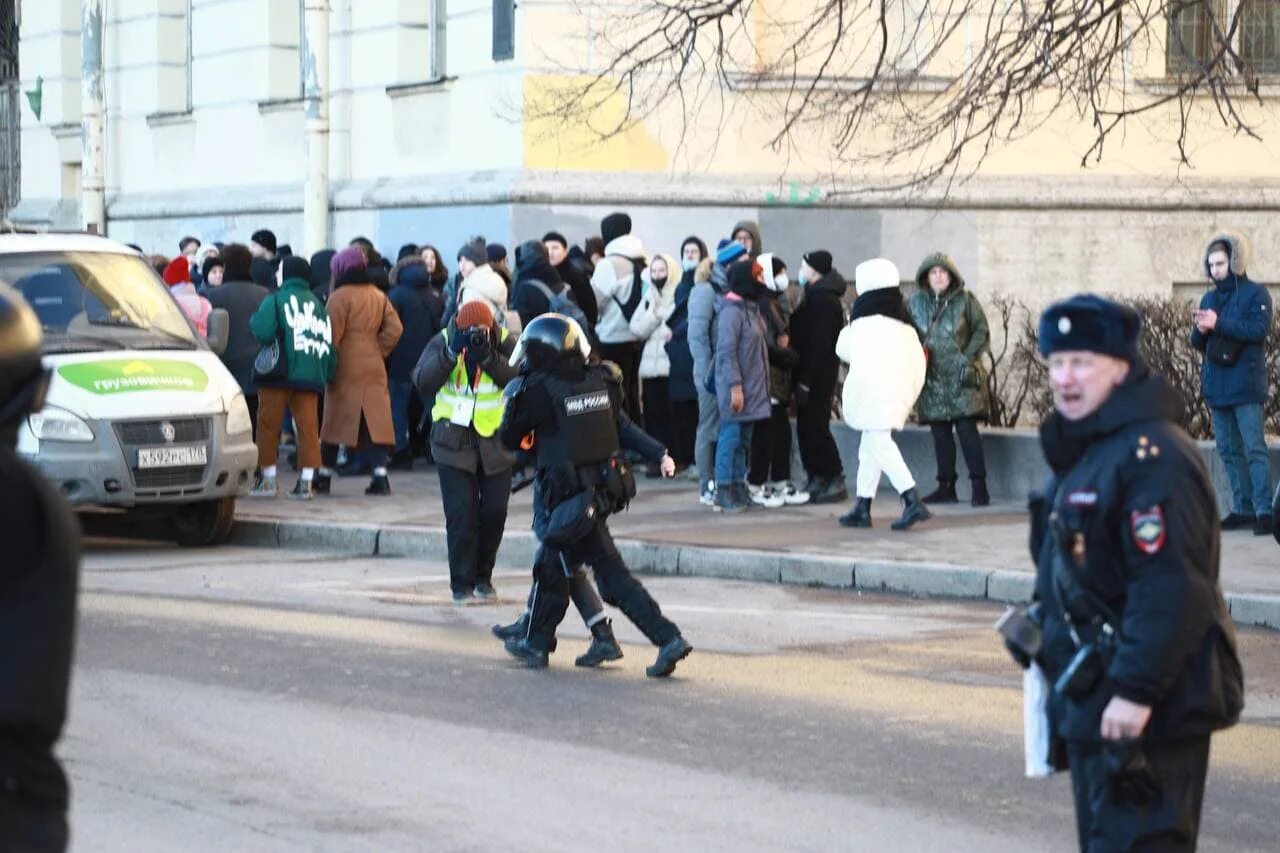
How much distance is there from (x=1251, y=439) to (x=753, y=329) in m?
3.47

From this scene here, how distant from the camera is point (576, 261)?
19.6 metres

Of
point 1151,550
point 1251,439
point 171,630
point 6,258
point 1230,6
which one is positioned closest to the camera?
point 1151,550

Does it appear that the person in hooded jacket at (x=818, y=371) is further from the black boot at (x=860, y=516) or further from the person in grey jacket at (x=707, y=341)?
the black boot at (x=860, y=516)

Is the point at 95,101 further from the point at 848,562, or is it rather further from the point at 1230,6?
the point at 848,562

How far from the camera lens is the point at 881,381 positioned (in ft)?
50.5

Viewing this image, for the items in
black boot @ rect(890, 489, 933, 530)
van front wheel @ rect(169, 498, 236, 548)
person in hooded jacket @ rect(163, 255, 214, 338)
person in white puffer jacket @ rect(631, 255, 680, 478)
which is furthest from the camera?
person in hooded jacket @ rect(163, 255, 214, 338)

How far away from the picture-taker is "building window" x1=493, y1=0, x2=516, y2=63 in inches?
861

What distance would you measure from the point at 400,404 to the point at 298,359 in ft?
7.63

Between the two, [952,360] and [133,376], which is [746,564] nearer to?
[952,360]

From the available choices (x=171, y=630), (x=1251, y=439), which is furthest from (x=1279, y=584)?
(x=171, y=630)

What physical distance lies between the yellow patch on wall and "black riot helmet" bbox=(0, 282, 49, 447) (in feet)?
57.9

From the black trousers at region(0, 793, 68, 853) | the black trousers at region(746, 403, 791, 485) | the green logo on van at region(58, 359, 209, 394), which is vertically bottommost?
the black trousers at region(746, 403, 791, 485)

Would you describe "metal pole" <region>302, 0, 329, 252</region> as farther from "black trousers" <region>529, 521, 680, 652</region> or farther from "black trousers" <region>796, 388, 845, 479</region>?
"black trousers" <region>529, 521, 680, 652</region>

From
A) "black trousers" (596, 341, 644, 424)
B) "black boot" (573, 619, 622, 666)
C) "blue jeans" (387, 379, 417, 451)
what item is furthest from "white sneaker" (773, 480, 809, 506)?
"black boot" (573, 619, 622, 666)
